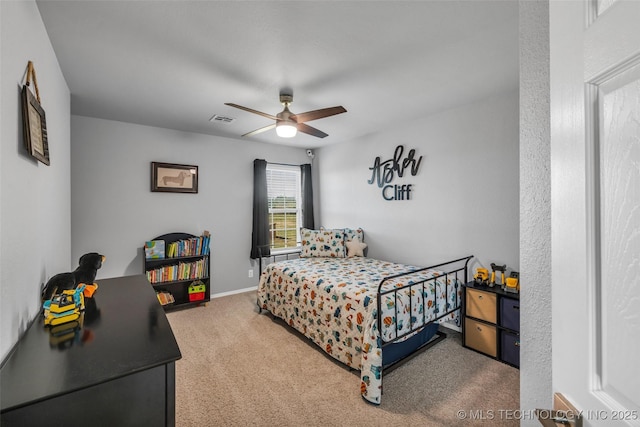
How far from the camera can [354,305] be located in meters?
2.32

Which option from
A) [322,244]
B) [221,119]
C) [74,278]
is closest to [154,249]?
[221,119]

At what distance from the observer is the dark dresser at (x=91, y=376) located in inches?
33.4

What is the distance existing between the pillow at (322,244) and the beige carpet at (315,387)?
4.38ft

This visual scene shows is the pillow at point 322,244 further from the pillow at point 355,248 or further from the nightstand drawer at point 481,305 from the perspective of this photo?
the nightstand drawer at point 481,305

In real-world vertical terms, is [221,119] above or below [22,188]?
above

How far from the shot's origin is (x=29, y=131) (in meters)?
1.26

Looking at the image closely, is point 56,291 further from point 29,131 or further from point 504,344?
point 504,344

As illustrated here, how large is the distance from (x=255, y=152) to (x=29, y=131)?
11.1ft

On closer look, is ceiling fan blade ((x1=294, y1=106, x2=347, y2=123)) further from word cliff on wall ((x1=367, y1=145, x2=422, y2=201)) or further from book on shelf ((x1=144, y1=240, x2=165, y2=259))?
book on shelf ((x1=144, y1=240, x2=165, y2=259))

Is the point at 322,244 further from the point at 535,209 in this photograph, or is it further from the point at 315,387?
the point at 535,209

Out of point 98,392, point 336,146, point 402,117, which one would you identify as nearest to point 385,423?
point 98,392

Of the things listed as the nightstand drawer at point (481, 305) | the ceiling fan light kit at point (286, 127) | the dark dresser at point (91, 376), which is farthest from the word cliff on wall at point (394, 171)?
the dark dresser at point (91, 376)

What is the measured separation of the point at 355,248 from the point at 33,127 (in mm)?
3423

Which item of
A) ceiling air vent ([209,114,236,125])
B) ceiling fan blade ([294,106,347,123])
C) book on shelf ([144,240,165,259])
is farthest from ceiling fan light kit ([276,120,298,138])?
book on shelf ([144,240,165,259])
